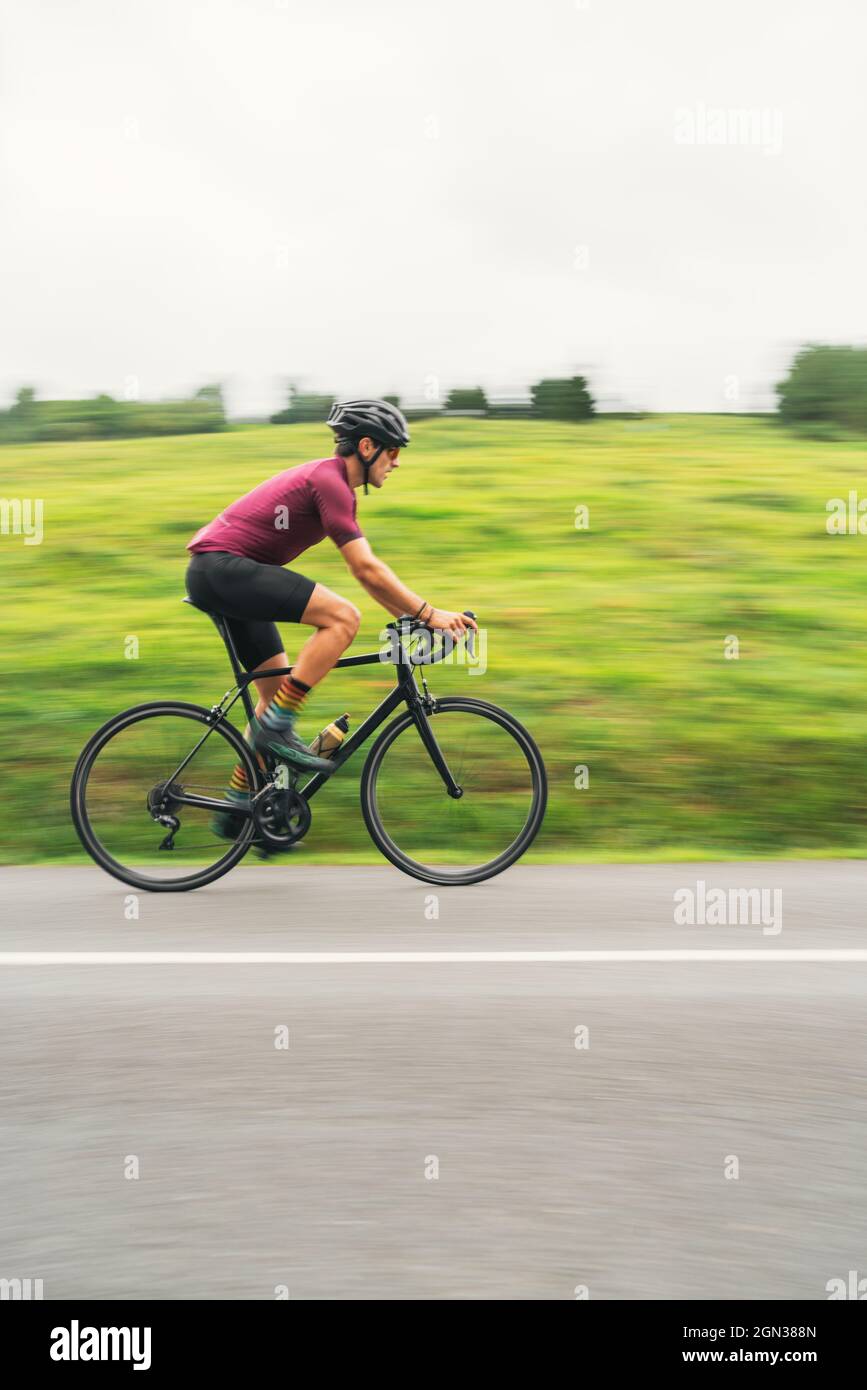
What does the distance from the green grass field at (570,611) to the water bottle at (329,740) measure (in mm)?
596

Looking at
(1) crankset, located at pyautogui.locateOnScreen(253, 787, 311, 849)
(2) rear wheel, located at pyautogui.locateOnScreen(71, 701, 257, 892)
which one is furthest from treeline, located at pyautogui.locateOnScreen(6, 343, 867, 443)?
(1) crankset, located at pyautogui.locateOnScreen(253, 787, 311, 849)

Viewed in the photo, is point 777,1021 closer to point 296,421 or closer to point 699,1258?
point 699,1258

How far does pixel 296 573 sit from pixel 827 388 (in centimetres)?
1074

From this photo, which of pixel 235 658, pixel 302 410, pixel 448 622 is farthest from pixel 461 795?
pixel 302 410

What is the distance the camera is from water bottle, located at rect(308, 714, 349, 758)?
6.29 m

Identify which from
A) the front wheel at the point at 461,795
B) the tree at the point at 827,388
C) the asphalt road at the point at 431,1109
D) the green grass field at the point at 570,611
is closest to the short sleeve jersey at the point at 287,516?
the front wheel at the point at 461,795

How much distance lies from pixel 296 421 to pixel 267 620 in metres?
9.53

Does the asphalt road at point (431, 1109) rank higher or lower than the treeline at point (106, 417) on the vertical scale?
lower

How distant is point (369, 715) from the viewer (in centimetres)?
641

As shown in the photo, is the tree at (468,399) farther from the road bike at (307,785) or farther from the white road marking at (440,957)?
the white road marking at (440,957)

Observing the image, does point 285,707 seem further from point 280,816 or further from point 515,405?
point 515,405

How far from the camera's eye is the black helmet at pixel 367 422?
6.24 metres

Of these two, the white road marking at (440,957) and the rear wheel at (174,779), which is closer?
the white road marking at (440,957)

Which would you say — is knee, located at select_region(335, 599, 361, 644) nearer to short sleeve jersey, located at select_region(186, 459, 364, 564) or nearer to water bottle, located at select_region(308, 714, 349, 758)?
short sleeve jersey, located at select_region(186, 459, 364, 564)
